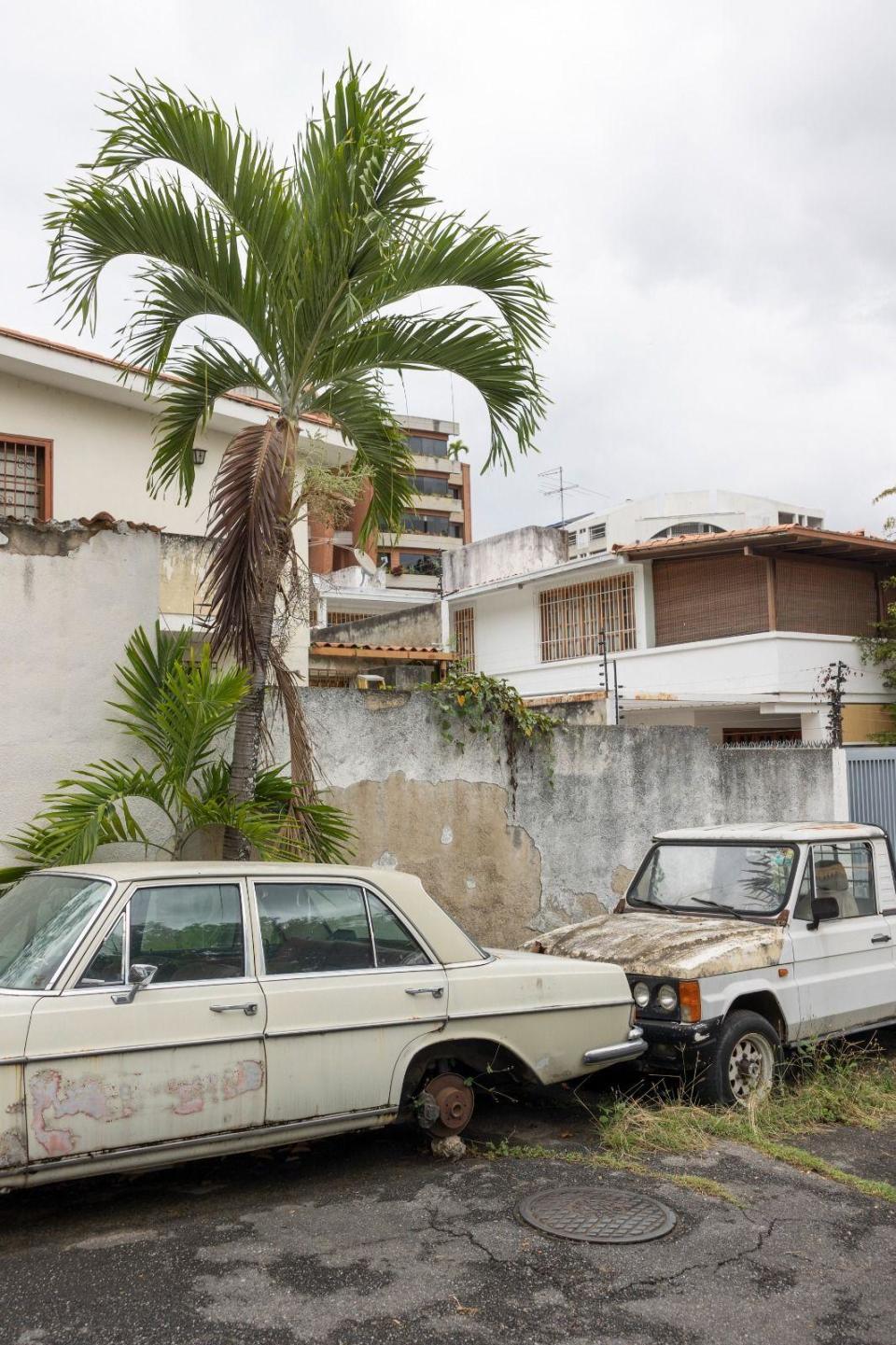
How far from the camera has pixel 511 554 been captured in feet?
89.5

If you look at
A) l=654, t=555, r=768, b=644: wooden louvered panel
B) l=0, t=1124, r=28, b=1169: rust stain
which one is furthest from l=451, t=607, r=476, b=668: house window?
l=0, t=1124, r=28, b=1169: rust stain

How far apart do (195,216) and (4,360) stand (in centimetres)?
664

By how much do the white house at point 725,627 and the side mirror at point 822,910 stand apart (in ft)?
32.8

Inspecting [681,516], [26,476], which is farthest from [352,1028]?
[681,516]

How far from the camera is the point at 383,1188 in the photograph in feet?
17.1

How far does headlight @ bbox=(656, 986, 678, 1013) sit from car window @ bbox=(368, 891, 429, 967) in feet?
5.10

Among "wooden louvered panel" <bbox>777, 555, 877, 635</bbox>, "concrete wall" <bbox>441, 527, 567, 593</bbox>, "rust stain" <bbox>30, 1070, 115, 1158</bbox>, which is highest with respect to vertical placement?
"concrete wall" <bbox>441, 527, 567, 593</bbox>

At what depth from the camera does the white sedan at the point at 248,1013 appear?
14.8 ft

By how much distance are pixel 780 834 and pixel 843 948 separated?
0.82m

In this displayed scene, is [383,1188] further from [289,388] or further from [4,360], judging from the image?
[4,360]

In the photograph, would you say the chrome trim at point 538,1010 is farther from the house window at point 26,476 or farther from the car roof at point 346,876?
the house window at point 26,476

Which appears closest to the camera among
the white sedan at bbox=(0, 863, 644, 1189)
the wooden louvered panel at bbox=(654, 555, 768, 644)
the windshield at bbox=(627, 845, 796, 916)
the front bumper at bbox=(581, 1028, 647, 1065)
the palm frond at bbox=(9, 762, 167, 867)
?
the white sedan at bbox=(0, 863, 644, 1189)

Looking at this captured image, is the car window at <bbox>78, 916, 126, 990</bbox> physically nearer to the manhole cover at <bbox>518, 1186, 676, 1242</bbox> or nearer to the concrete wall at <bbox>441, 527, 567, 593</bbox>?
the manhole cover at <bbox>518, 1186, 676, 1242</bbox>

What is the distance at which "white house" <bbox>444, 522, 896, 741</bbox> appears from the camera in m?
18.8
